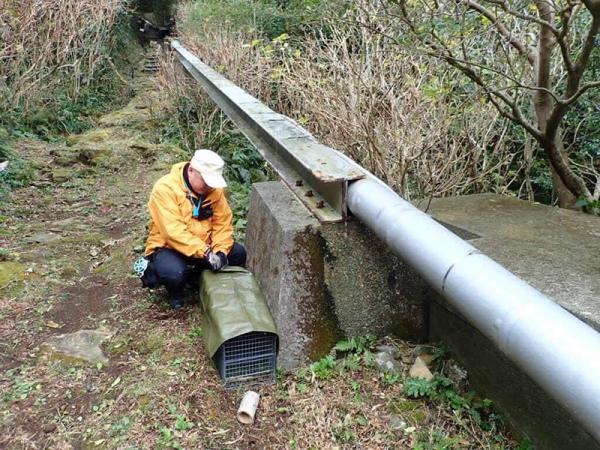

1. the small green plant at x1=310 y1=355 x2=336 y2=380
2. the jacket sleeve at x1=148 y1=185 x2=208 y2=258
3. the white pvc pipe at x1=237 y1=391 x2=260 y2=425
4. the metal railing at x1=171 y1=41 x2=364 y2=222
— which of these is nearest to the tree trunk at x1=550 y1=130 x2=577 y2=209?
the metal railing at x1=171 y1=41 x2=364 y2=222

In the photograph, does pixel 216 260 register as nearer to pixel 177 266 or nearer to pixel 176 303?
pixel 177 266

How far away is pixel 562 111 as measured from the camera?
3.49m

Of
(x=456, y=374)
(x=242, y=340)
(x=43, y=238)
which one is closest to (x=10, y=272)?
(x=43, y=238)

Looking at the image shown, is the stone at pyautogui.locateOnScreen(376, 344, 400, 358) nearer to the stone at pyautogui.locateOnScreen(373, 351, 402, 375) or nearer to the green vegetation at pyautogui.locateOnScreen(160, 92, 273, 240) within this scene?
the stone at pyautogui.locateOnScreen(373, 351, 402, 375)

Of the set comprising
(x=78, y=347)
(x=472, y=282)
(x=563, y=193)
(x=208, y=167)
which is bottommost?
(x=78, y=347)

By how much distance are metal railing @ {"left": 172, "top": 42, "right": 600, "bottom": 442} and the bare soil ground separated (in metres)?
0.80

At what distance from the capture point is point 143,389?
9.22ft

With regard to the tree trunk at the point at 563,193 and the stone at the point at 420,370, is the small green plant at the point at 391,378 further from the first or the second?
the tree trunk at the point at 563,193

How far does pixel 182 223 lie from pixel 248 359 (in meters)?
1.17

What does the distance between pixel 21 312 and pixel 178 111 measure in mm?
5546

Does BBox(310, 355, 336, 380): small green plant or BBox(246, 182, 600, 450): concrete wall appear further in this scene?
BBox(310, 355, 336, 380): small green plant

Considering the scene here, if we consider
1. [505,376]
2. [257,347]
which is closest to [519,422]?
[505,376]

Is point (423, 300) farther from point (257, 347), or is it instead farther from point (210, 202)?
point (210, 202)

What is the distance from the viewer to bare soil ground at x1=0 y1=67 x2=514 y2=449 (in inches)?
97.7
